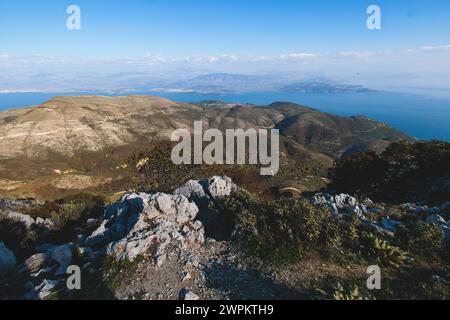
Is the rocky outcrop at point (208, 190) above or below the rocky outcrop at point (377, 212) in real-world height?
above

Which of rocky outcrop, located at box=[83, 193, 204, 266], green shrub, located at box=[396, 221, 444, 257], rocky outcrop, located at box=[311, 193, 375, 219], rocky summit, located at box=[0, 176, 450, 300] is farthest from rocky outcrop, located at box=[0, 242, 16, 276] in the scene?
green shrub, located at box=[396, 221, 444, 257]

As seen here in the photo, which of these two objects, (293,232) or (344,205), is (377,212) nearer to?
(344,205)

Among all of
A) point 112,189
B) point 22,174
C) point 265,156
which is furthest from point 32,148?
point 265,156

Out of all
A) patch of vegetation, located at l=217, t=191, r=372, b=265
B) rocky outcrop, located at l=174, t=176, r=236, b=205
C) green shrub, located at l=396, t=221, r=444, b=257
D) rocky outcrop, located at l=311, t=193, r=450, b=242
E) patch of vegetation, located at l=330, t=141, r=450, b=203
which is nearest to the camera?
patch of vegetation, located at l=217, t=191, r=372, b=265

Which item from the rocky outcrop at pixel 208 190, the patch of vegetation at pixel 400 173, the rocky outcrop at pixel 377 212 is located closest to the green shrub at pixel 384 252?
the rocky outcrop at pixel 377 212

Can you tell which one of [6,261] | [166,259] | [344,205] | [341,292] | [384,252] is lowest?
[6,261]

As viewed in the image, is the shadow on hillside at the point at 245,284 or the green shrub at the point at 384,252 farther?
the green shrub at the point at 384,252

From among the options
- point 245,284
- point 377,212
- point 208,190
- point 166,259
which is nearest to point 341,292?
point 245,284

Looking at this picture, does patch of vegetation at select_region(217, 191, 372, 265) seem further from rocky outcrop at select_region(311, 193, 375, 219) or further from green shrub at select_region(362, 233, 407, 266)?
rocky outcrop at select_region(311, 193, 375, 219)

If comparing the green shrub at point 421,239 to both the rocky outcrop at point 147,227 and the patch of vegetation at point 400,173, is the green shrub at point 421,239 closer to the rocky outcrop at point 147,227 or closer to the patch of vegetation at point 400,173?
the rocky outcrop at point 147,227
